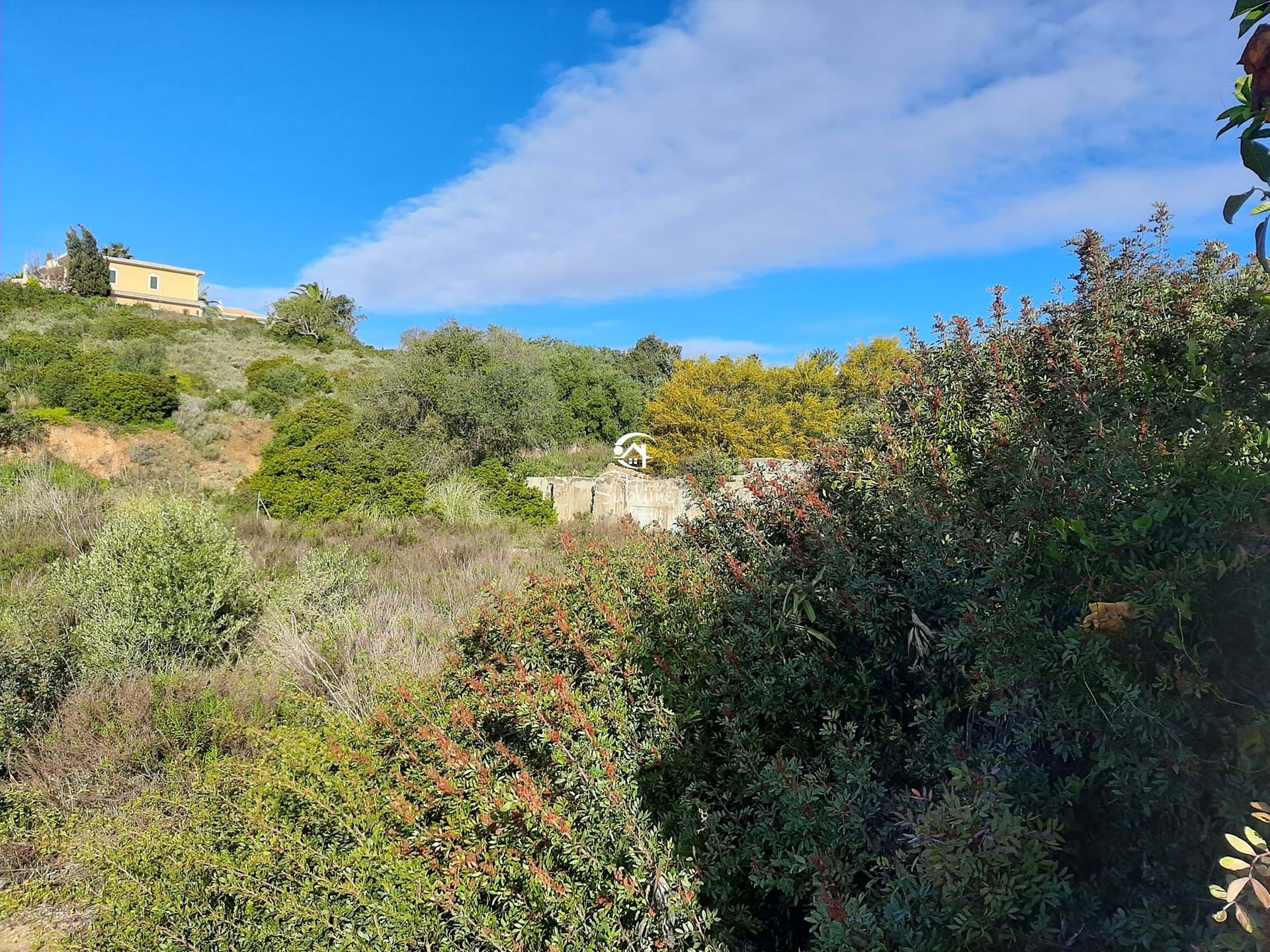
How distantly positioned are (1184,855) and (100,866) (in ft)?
11.0

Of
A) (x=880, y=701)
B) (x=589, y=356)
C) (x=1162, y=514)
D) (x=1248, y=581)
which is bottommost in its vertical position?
(x=880, y=701)

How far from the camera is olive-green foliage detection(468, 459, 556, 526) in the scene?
14.0m

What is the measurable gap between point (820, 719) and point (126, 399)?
2155 centimetres

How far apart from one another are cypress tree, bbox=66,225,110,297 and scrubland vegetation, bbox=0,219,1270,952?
4213 centimetres

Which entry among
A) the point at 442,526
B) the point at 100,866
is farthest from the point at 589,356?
the point at 100,866

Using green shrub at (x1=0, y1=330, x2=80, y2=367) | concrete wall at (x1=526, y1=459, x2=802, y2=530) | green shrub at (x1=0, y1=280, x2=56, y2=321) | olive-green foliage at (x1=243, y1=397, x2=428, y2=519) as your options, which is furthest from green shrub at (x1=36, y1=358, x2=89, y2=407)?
concrete wall at (x1=526, y1=459, x2=802, y2=530)

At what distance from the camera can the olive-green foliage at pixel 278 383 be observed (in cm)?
2142

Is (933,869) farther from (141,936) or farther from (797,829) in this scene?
(141,936)

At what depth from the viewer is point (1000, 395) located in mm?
2264

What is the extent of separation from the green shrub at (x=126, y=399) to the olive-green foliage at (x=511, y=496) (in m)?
10.1

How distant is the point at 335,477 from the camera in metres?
13.2

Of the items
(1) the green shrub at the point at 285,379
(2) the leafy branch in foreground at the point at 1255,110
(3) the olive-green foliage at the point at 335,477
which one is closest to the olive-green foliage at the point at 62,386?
(1) the green shrub at the point at 285,379

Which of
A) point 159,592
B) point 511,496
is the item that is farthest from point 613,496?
point 159,592

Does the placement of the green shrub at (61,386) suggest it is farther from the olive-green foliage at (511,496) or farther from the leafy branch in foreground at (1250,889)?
the leafy branch in foreground at (1250,889)
